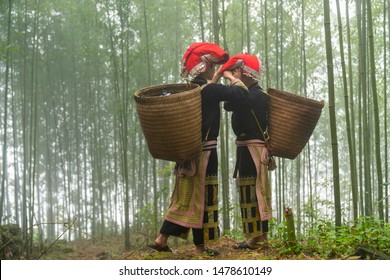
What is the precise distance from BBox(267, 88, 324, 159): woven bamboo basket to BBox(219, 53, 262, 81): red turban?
16cm

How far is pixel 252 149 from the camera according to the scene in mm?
3197

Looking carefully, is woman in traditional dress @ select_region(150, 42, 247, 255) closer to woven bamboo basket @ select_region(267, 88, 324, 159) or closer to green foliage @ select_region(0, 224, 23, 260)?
woven bamboo basket @ select_region(267, 88, 324, 159)

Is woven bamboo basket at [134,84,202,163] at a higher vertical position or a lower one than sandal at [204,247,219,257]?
higher

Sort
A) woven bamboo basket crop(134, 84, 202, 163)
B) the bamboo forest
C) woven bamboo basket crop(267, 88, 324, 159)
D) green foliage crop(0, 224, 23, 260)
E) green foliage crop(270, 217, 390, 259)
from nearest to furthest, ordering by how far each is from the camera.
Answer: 1. green foliage crop(270, 217, 390, 259)
2. woven bamboo basket crop(134, 84, 202, 163)
3. woven bamboo basket crop(267, 88, 324, 159)
4. green foliage crop(0, 224, 23, 260)
5. the bamboo forest

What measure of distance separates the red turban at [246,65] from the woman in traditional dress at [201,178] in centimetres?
5

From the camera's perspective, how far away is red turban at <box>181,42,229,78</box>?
3.07 meters

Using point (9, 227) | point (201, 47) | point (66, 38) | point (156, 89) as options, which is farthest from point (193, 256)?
point (66, 38)

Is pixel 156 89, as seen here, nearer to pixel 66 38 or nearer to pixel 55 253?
pixel 55 253

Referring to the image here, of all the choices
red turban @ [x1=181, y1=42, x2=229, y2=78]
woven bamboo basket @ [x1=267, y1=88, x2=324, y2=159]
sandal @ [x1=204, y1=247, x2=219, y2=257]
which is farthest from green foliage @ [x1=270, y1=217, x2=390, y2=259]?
red turban @ [x1=181, y1=42, x2=229, y2=78]

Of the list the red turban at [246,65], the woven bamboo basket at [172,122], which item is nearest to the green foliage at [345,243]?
the woven bamboo basket at [172,122]

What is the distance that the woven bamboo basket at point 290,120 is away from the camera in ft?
10.1

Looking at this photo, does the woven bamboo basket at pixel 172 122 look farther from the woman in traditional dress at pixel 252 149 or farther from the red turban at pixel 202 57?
the woman in traditional dress at pixel 252 149

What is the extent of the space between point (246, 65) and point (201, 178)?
83cm

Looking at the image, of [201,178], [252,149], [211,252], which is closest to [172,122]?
[201,178]
